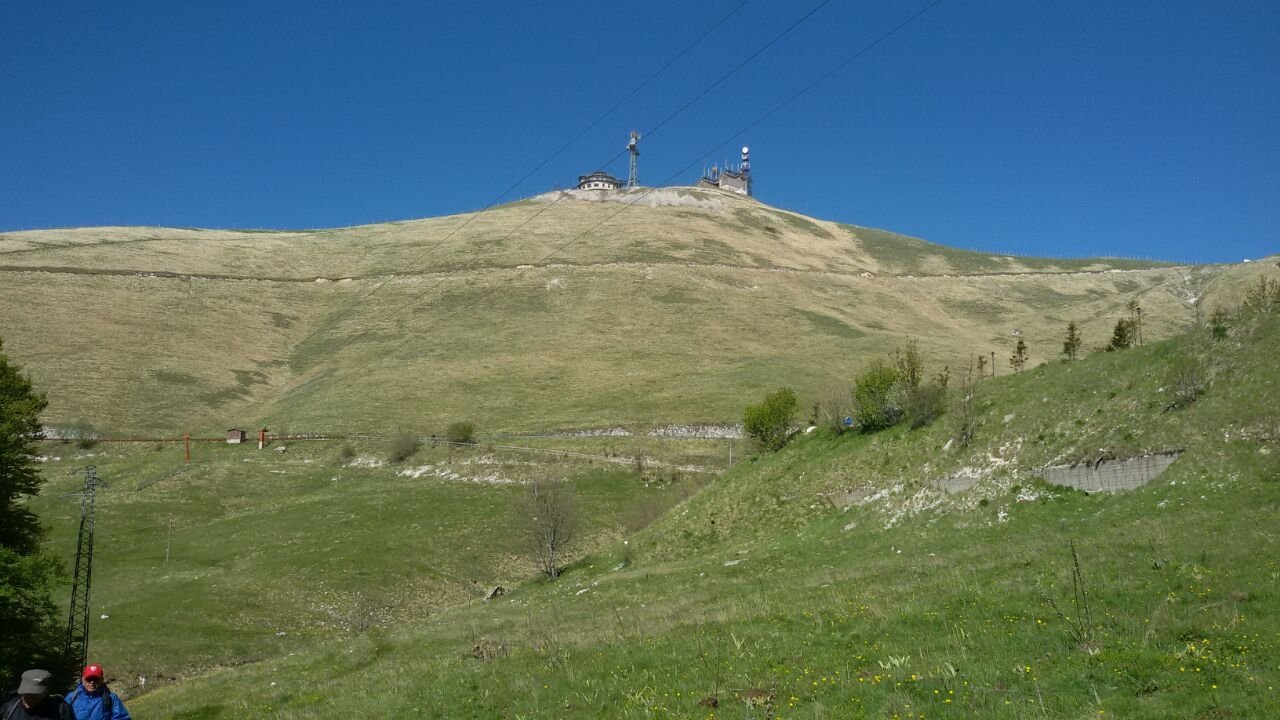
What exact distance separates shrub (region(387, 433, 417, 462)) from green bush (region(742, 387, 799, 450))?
40045mm

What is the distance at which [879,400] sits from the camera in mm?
40938

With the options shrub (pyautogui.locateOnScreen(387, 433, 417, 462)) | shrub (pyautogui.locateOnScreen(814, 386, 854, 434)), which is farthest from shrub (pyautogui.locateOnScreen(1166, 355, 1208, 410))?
shrub (pyautogui.locateOnScreen(387, 433, 417, 462))

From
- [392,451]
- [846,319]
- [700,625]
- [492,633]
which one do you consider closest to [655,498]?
[392,451]

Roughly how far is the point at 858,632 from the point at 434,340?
367ft

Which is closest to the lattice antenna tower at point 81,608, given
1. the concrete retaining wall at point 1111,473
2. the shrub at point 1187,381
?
the concrete retaining wall at point 1111,473

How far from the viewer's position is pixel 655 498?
65.8 meters

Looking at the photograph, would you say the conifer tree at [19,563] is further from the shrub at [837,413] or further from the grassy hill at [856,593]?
the shrub at [837,413]

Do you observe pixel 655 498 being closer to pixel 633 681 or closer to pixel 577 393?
pixel 577 393

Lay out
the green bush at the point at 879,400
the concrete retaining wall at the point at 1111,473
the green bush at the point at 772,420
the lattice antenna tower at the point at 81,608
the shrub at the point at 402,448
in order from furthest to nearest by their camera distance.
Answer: the shrub at the point at 402,448
the green bush at the point at 772,420
the green bush at the point at 879,400
the lattice antenna tower at the point at 81,608
the concrete retaining wall at the point at 1111,473

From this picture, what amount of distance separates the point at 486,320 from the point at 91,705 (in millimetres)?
121047

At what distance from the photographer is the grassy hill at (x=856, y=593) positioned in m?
12.4

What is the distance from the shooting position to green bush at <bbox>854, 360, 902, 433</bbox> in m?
40.8

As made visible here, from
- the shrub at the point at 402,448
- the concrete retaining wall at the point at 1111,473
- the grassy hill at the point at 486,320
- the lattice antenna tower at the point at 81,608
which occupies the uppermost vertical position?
the grassy hill at the point at 486,320

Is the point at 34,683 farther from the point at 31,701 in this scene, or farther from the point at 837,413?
the point at 837,413
